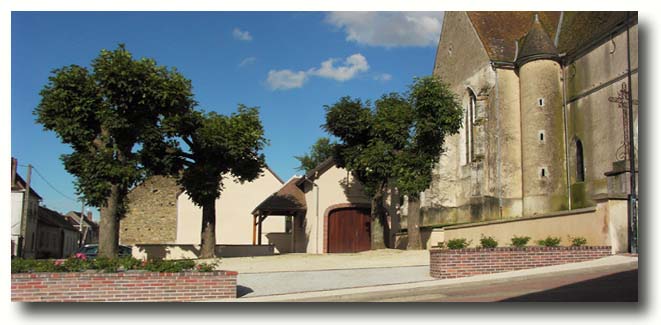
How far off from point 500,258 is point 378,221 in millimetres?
12340

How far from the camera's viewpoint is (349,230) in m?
30.0

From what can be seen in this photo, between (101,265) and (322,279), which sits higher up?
(101,265)

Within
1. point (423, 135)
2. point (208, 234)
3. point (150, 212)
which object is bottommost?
point (208, 234)

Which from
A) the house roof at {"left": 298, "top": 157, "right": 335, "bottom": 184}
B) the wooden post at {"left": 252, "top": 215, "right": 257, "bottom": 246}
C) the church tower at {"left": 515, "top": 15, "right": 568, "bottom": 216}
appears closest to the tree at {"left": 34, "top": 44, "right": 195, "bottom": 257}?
the house roof at {"left": 298, "top": 157, "right": 335, "bottom": 184}

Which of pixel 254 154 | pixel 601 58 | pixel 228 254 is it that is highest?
pixel 601 58

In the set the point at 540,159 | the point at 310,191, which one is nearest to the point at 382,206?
the point at 310,191

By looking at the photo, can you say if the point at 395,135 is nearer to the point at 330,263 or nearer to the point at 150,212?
the point at 330,263

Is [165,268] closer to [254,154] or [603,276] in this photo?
[603,276]

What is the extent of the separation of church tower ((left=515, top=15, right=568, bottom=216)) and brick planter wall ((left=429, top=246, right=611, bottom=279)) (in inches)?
566

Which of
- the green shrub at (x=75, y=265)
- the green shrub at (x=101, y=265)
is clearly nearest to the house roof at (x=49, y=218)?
the green shrub at (x=101, y=265)

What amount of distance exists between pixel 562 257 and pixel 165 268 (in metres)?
8.99

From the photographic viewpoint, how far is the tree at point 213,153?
21.0 metres

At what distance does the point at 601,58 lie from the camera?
86.5 feet

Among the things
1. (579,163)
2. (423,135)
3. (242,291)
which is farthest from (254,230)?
(242,291)
